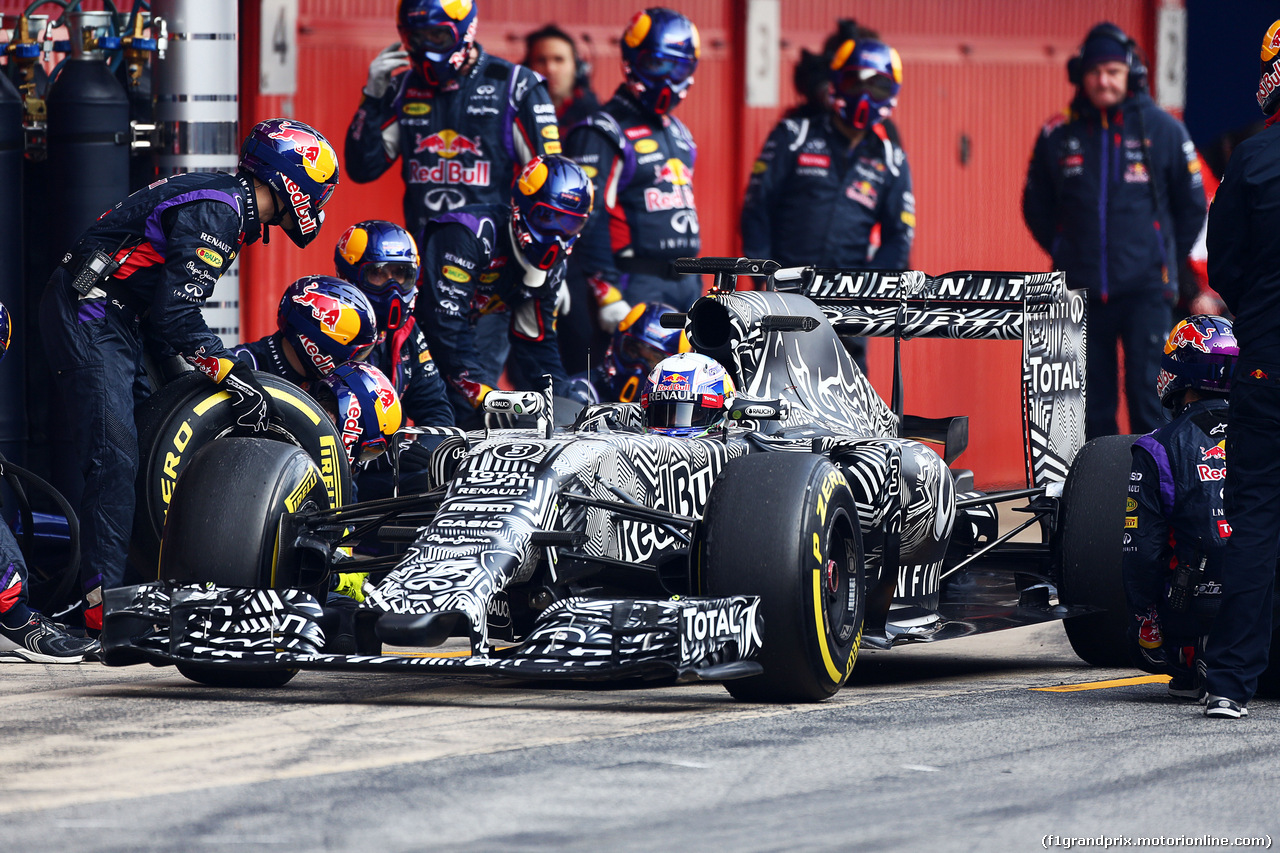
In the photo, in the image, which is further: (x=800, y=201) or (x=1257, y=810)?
(x=800, y=201)

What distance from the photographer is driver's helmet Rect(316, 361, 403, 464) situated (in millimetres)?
9391

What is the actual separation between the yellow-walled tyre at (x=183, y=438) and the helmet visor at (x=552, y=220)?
2.52 meters

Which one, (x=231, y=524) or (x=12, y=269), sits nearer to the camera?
(x=231, y=524)

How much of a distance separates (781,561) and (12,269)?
4667 mm

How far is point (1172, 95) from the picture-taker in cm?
1673

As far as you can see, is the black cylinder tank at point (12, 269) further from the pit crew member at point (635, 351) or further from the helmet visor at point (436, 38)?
the pit crew member at point (635, 351)

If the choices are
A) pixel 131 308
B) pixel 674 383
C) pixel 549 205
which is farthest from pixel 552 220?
pixel 674 383

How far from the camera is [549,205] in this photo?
10.7m

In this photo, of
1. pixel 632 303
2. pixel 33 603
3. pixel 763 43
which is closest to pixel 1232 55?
pixel 763 43

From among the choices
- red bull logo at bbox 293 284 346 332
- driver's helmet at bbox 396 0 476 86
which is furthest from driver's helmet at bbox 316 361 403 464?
driver's helmet at bbox 396 0 476 86

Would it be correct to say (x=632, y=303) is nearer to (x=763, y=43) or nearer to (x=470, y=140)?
(x=470, y=140)

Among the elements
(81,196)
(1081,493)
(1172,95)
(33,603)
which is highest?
(1172,95)

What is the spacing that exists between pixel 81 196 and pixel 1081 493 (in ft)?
15.5

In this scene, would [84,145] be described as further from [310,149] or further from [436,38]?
[436,38]
